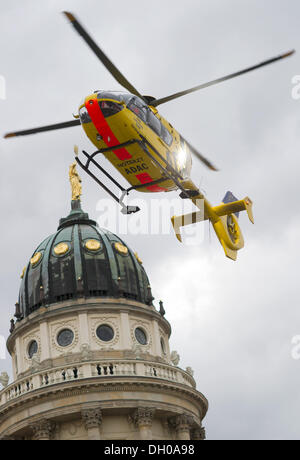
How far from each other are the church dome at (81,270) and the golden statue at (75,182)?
4.65 metres

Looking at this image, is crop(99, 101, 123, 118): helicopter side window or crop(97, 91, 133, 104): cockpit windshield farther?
crop(97, 91, 133, 104): cockpit windshield

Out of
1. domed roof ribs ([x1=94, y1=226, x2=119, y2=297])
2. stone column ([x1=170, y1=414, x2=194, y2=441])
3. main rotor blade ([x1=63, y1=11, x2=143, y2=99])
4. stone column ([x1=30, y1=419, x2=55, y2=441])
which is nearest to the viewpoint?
main rotor blade ([x1=63, y1=11, x2=143, y2=99])

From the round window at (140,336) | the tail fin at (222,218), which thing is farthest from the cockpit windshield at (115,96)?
the round window at (140,336)

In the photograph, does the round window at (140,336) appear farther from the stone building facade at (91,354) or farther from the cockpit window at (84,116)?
the cockpit window at (84,116)

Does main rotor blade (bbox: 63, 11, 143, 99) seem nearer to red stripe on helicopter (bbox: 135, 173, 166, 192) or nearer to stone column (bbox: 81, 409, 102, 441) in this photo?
red stripe on helicopter (bbox: 135, 173, 166, 192)

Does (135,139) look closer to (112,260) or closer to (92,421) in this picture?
(92,421)

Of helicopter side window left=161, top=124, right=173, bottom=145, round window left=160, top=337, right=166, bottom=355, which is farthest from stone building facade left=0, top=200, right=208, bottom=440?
helicopter side window left=161, top=124, right=173, bottom=145

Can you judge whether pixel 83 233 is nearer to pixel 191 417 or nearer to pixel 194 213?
pixel 191 417

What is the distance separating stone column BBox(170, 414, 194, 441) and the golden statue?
24.0 m

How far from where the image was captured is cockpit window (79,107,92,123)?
3972 centimetres

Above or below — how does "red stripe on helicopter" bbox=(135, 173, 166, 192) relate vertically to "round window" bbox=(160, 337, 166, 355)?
below

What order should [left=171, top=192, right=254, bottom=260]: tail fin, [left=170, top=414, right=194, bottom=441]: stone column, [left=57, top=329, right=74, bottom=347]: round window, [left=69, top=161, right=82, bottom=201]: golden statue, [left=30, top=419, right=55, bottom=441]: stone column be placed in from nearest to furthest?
[left=171, top=192, right=254, bottom=260]: tail fin < [left=30, top=419, right=55, bottom=441]: stone column < [left=170, top=414, right=194, bottom=441]: stone column < [left=57, top=329, right=74, bottom=347]: round window < [left=69, top=161, right=82, bottom=201]: golden statue

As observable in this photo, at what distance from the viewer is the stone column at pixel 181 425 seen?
6569cm

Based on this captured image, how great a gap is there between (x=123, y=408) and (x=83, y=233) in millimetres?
17746
